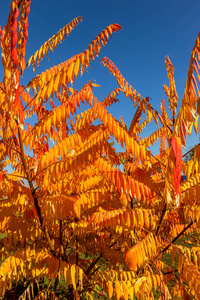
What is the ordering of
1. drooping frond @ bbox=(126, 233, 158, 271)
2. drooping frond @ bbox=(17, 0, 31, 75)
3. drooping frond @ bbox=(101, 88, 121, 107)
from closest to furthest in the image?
drooping frond @ bbox=(17, 0, 31, 75), drooping frond @ bbox=(126, 233, 158, 271), drooping frond @ bbox=(101, 88, 121, 107)

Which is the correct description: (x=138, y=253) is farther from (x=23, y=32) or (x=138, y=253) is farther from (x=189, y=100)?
(x=23, y=32)

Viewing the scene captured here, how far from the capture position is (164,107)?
2.51 metres

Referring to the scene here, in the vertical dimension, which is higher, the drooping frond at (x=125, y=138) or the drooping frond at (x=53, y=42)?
the drooping frond at (x=53, y=42)

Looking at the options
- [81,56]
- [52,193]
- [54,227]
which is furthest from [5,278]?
[81,56]

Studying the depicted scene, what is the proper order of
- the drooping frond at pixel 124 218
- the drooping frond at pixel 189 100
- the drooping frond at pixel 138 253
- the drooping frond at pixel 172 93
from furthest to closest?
the drooping frond at pixel 172 93
the drooping frond at pixel 124 218
the drooping frond at pixel 138 253
the drooping frond at pixel 189 100

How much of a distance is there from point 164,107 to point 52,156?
1442 mm

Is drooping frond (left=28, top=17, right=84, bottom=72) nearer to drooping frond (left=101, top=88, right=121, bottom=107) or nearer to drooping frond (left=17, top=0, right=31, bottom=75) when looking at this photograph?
drooping frond (left=17, top=0, right=31, bottom=75)

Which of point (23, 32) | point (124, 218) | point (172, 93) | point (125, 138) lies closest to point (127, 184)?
point (124, 218)

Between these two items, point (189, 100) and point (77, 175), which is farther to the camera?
point (77, 175)

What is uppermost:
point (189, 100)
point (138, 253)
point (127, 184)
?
point (189, 100)

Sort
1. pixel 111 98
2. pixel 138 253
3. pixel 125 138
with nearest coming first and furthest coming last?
pixel 138 253
pixel 125 138
pixel 111 98

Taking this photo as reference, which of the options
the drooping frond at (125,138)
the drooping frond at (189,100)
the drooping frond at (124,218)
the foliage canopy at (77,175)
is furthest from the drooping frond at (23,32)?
the drooping frond at (124,218)

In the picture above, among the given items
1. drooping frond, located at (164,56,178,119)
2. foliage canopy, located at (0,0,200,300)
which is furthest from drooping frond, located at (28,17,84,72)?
drooping frond, located at (164,56,178,119)

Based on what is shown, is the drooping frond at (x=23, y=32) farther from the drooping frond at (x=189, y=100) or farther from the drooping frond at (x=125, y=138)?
the drooping frond at (x=189, y=100)
